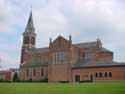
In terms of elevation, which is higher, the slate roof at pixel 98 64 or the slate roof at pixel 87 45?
the slate roof at pixel 87 45

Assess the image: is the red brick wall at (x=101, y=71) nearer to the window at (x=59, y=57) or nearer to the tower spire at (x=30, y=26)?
the window at (x=59, y=57)

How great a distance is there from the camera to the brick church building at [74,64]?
6281cm

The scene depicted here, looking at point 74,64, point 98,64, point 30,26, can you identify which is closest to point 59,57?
point 74,64

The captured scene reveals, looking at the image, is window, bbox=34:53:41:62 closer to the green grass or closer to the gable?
the gable

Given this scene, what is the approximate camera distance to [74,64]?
70.8 m

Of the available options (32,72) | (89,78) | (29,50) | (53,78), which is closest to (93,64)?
(89,78)

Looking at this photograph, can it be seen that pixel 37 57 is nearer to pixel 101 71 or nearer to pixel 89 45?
pixel 89 45

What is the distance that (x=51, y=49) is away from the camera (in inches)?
2916

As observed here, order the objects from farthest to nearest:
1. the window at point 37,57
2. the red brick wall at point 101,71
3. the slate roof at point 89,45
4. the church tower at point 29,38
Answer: the church tower at point 29,38, the window at point 37,57, the slate roof at point 89,45, the red brick wall at point 101,71

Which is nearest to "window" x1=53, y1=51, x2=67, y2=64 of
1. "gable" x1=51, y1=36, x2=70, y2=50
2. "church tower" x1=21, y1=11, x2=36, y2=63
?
"gable" x1=51, y1=36, x2=70, y2=50

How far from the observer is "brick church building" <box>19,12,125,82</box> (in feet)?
206

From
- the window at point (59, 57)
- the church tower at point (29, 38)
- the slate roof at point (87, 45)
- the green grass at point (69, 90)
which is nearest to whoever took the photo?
the green grass at point (69, 90)

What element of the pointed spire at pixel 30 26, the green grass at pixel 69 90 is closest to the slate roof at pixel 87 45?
the pointed spire at pixel 30 26

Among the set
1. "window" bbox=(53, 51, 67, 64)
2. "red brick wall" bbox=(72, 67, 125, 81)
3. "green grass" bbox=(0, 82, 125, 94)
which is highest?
"window" bbox=(53, 51, 67, 64)
